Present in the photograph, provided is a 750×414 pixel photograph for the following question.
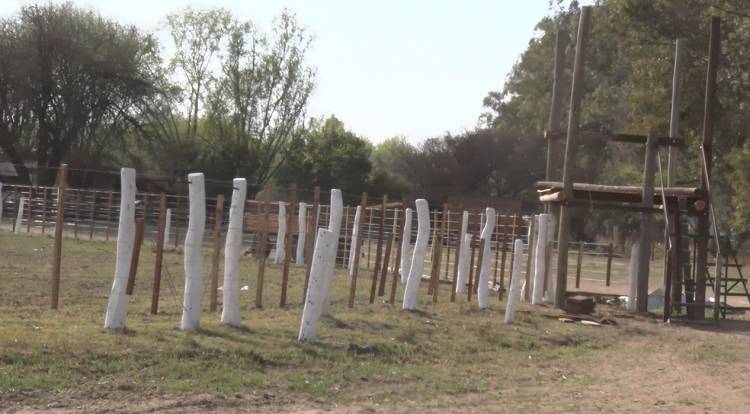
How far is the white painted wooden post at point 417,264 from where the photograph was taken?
18.6m

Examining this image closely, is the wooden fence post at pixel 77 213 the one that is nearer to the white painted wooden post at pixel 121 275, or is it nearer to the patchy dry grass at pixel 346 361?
the patchy dry grass at pixel 346 361

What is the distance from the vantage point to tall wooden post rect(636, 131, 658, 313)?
70.7ft

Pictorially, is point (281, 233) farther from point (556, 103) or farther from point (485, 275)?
point (485, 275)

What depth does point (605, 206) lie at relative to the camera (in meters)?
22.2

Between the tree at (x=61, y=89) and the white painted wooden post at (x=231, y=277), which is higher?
the tree at (x=61, y=89)

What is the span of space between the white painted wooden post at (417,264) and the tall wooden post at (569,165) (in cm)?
335

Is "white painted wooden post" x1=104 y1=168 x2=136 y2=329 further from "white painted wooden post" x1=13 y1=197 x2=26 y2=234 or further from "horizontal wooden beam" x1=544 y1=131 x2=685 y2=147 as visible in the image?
"white painted wooden post" x1=13 y1=197 x2=26 y2=234

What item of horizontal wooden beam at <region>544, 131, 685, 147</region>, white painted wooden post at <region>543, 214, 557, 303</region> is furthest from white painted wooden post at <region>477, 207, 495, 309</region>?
horizontal wooden beam at <region>544, 131, 685, 147</region>

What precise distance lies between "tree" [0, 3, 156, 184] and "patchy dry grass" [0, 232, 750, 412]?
38485 mm

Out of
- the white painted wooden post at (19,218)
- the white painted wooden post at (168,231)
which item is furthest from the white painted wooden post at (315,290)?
the white painted wooden post at (19,218)

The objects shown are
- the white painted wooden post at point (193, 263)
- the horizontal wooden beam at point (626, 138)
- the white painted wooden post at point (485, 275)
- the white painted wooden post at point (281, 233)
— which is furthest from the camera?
the white painted wooden post at point (281, 233)

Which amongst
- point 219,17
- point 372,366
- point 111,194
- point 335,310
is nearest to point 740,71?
point 335,310

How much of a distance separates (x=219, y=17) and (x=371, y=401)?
62.0 m

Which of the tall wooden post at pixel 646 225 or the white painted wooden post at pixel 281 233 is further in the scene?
the white painted wooden post at pixel 281 233
